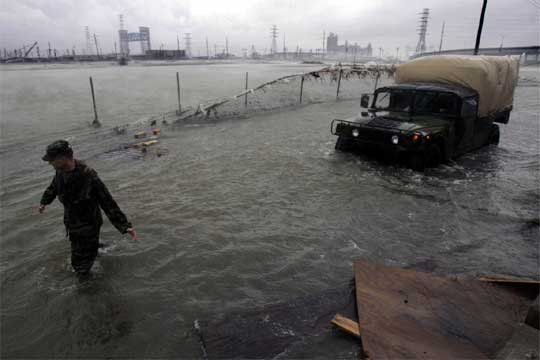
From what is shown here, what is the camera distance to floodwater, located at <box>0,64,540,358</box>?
377 cm

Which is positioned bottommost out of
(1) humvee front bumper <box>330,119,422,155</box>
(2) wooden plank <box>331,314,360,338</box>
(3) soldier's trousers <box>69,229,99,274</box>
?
(2) wooden plank <box>331,314,360,338</box>

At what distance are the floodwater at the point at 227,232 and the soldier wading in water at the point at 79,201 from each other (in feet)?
1.70

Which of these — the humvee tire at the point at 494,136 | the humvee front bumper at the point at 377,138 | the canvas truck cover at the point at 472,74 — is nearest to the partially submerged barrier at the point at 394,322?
the humvee front bumper at the point at 377,138

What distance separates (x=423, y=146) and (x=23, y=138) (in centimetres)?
1258

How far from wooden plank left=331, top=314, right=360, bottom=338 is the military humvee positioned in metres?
5.14

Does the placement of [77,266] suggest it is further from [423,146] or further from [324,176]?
[423,146]

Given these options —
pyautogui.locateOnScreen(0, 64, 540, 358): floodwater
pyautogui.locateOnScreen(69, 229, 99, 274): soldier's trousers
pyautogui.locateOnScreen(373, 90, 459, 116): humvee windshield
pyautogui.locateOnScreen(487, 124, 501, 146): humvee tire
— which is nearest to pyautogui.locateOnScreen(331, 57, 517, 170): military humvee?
pyautogui.locateOnScreen(373, 90, 459, 116): humvee windshield

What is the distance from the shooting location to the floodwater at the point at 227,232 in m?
3.77

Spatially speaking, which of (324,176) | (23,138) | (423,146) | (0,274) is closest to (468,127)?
(423,146)

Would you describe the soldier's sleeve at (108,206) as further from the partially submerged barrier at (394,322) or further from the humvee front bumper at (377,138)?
the humvee front bumper at (377,138)

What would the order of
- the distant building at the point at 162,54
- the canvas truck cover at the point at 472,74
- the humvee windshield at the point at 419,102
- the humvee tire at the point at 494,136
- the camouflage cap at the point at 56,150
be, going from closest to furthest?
the camouflage cap at the point at 56,150, the humvee windshield at the point at 419,102, the canvas truck cover at the point at 472,74, the humvee tire at the point at 494,136, the distant building at the point at 162,54

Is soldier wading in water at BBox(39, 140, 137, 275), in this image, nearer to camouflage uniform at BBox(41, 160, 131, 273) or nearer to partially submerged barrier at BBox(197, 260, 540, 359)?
camouflage uniform at BBox(41, 160, 131, 273)

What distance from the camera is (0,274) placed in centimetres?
446

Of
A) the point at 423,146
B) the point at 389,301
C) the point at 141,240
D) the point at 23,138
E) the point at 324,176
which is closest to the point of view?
the point at 389,301
